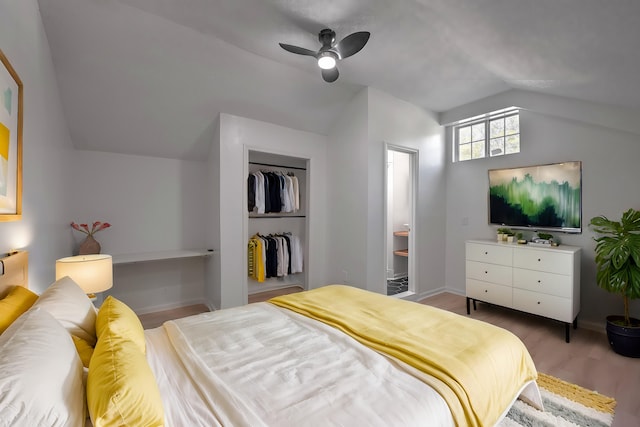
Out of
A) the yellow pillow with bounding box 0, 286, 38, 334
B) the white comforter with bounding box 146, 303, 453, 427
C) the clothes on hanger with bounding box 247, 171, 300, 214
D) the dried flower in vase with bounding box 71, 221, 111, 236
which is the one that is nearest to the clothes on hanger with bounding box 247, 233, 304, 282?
the clothes on hanger with bounding box 247, 171, 300, 214

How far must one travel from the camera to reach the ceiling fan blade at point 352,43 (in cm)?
216

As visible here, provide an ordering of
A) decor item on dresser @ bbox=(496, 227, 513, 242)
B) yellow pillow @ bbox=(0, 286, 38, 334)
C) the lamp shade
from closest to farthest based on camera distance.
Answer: yellow pillow @ bbox=(0, 286, 38, 334) < the lamp shade < decor item on dresser @ bbox=(496, 227, 513, 242)

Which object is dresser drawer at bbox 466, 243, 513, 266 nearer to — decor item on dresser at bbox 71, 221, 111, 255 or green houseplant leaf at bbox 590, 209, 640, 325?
green houseplant leaf at bbox 590, 209, 640, 325

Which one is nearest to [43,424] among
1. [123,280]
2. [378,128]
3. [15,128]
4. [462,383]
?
[462,383]

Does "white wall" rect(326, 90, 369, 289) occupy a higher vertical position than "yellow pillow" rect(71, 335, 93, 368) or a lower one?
higher

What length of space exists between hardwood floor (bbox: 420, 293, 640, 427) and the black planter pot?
0.18ft

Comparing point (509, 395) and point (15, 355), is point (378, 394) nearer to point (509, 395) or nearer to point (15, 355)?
point (509, 395)

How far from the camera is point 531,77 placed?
274 cm

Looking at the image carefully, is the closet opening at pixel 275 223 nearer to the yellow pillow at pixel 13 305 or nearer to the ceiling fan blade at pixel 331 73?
the ceiling fan blade at pixel 331 73

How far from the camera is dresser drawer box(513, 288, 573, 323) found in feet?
9.31

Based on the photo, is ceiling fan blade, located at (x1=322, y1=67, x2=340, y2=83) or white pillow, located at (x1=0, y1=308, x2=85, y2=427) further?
ceiling fan blade, located at (x1=322, y1=67, x2=340, y2=83)

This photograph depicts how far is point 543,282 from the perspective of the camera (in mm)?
3010

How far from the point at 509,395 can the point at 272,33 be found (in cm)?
302

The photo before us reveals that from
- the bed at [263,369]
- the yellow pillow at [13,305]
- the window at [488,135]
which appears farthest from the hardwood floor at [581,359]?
the yellow pillow at [13,305]
